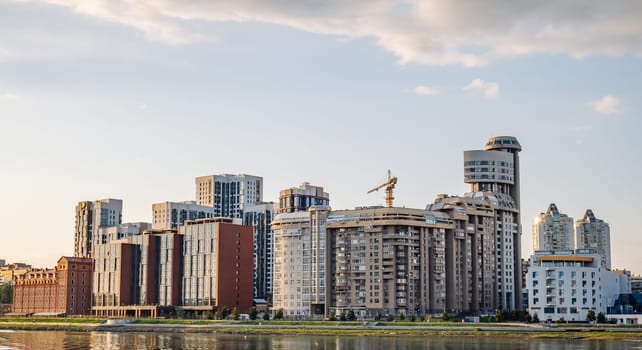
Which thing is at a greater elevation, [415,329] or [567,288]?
[567,288]

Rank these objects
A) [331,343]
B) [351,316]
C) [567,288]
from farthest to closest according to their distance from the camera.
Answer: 1. [351,316]
2. [567,288]
3. [331,343]

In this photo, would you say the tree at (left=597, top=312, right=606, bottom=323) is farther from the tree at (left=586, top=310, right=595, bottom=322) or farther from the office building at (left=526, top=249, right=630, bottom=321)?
the office building at (left=526, top=249, right=630, bottom=321)

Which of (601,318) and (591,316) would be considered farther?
(591,316)

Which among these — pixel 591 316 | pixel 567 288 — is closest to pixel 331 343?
pixel 591 316

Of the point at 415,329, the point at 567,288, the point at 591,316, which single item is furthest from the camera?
the point at 567,288

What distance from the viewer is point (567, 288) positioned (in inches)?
6998

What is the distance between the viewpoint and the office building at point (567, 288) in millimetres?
177000

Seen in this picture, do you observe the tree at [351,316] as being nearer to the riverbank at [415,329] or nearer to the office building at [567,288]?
the riverbank at [415,329]

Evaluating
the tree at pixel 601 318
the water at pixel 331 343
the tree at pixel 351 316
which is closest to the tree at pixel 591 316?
the tree at pixel 601 318

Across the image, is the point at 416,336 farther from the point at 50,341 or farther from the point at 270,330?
the point at 50,341

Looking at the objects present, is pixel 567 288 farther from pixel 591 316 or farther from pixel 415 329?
pixel 415 329

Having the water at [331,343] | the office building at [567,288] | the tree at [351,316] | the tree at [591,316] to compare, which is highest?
the office building at [567,288]

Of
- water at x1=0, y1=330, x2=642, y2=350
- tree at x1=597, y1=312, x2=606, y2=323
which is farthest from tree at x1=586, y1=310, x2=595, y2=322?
water at x1=0, y1=330, x2=642, y2=350

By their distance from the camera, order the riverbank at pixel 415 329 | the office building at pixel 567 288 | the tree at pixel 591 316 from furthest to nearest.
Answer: the office building at pixel 567 288, the tree at pixel 591 316, the riverbank at pixel 415 329
